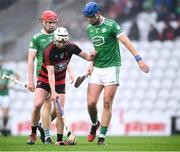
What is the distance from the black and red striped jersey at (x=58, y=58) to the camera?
11578 mm

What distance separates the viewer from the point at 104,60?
12.3 meters

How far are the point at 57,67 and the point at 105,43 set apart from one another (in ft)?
2.96

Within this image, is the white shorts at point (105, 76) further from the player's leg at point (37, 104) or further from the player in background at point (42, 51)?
the player's leg at point (37, 104)

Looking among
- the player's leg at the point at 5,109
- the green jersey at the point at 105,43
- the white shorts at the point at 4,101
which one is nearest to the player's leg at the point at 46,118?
the green jersey at the point at 105,43

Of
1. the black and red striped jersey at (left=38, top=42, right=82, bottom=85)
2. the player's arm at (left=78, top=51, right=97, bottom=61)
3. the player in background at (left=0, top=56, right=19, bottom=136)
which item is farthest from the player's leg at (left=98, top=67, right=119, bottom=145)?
the player in background at (left=0, top=56, right=19, bottom=136)

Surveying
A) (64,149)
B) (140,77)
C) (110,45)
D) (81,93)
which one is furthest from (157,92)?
(64,149)

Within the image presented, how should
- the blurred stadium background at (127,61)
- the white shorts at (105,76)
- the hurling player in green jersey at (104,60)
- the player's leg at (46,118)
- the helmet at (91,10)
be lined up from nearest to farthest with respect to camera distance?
the helmet at (91,10) < the hurling player in green jersey at (104,60) < the white shorts at (105,76) < the player's leg at (46,118) < the blurred stadium background at (127,61)

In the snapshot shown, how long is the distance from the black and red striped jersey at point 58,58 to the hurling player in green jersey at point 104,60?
519 mm

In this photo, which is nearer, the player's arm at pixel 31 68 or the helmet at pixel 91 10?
the helmet at pixel 91 10

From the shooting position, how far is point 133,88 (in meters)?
20.5

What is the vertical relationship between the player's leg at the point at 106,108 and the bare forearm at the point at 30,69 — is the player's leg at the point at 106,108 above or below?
below

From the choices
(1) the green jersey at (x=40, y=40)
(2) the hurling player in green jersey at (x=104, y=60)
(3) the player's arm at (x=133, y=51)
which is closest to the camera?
(3) the player's arm at (x=133, y=51)

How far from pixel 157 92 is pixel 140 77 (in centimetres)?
61

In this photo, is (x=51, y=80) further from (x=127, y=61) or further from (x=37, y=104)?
(x=127, y=61)
